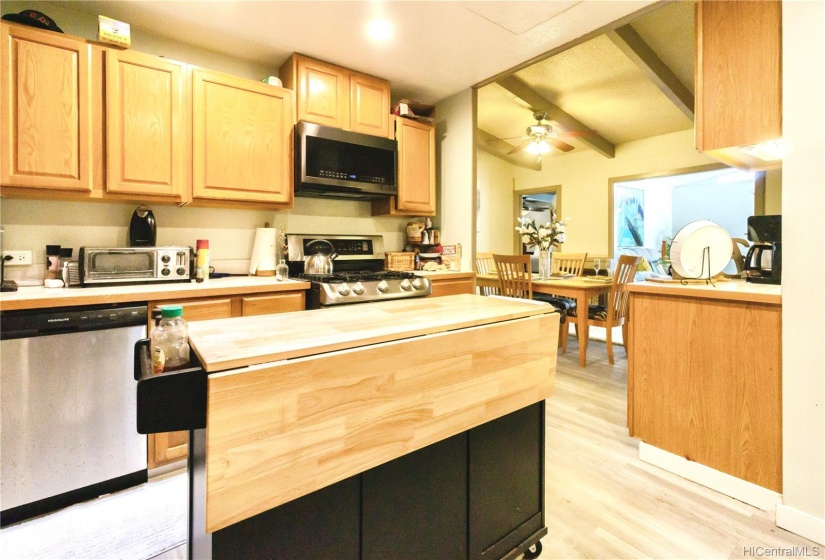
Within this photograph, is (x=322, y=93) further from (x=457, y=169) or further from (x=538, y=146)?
(x=538, y=146)

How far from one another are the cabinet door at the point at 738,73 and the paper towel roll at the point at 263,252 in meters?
2.79

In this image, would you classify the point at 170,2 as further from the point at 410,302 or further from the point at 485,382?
the point at 485,382

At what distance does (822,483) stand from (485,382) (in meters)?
1.53

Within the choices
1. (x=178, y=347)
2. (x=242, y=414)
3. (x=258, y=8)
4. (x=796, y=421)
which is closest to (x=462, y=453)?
(x=242, y=414)

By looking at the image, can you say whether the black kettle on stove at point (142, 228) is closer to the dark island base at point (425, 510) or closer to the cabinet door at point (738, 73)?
the dark island base at point (425, 510)

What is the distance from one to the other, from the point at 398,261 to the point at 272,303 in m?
1.42

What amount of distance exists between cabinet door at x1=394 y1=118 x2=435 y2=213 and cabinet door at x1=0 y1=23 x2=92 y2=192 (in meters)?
2.16

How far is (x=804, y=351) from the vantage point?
5.31 feet

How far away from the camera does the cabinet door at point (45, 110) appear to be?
2002 mm

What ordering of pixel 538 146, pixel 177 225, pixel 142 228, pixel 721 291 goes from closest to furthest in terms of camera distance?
pixel 721 291
pixel 142 228
pixel 177 225
pixel 538 146

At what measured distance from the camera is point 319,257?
3076 millimetres

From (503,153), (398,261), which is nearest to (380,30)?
(398,261)

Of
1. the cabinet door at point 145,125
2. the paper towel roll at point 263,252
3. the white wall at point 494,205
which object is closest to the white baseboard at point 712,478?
the paper towel roll at point 263,252

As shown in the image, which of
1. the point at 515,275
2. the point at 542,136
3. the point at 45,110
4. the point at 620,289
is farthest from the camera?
the point at 542,136
